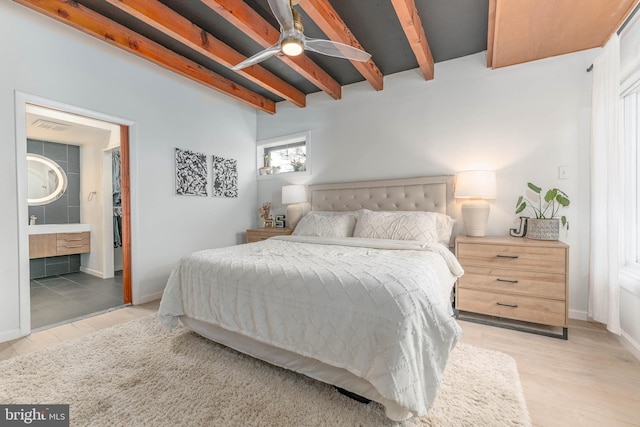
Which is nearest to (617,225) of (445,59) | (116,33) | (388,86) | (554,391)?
(554,391)

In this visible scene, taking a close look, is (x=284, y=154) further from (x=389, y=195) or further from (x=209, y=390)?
(x=209, y=390)

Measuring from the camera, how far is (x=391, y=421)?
129 cm

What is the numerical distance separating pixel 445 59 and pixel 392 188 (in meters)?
1.56

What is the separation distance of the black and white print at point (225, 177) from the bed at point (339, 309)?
183 cm

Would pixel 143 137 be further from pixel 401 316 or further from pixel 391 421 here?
pixel 391 421

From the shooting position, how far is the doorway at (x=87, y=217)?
7.32 feet

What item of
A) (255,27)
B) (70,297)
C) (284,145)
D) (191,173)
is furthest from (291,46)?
(70,297)

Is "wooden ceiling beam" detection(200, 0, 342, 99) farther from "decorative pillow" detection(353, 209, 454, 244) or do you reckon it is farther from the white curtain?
the white curtain

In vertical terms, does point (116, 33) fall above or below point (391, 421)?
above

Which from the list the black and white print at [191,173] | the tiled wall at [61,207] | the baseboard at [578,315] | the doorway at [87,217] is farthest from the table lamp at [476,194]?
the tiled wall at [61,207]

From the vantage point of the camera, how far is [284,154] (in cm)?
438

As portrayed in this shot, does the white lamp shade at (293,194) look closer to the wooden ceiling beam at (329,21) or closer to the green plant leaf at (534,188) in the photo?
the wooden ceiling beam at (329,21)

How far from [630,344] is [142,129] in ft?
15.7

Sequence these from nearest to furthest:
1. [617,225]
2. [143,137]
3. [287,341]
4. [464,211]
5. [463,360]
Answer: [287,341]
[463,360]
[617,225]
[464,211]
[143,137]
